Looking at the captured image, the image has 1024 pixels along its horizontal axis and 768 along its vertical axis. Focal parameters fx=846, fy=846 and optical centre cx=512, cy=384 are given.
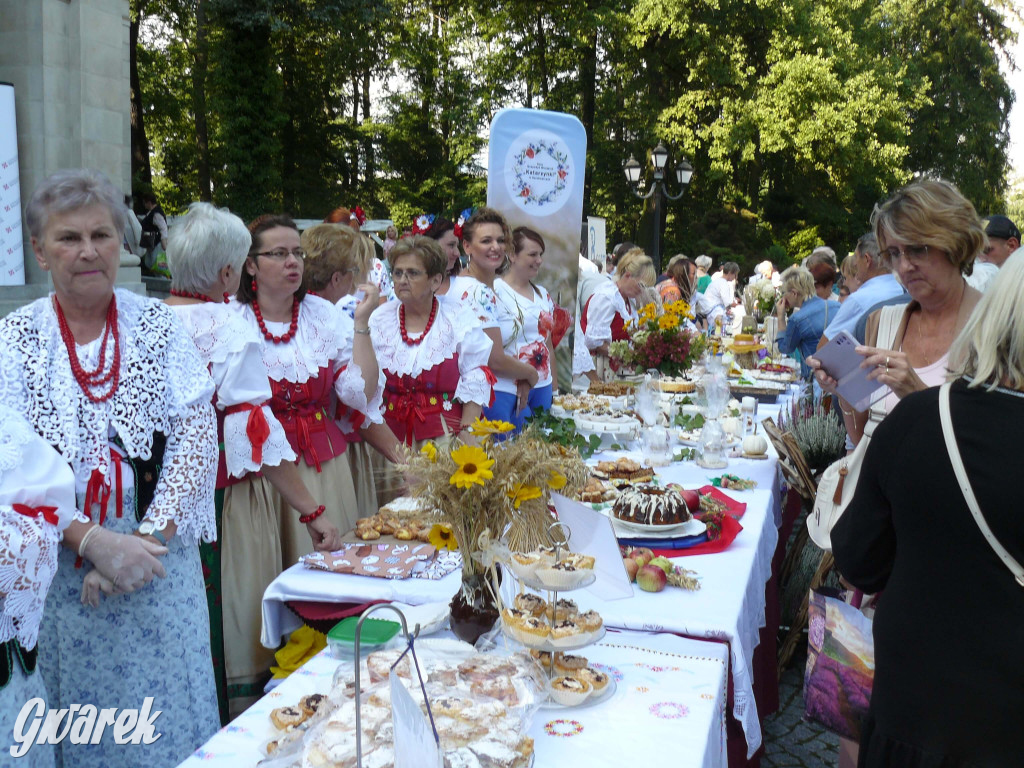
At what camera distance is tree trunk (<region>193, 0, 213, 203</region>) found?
65.5 ft

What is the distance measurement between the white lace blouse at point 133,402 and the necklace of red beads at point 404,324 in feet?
5.03

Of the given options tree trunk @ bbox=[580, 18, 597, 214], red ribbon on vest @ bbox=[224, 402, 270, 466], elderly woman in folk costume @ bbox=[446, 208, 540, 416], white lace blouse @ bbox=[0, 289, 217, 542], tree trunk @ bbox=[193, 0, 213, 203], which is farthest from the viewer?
tree trunk @ bbox=[580, 18, 597, 214]

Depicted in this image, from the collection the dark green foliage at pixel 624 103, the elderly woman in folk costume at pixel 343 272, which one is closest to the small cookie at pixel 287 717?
the elderly woman in folk costume at pixel 343 272

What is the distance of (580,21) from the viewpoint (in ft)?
65.7

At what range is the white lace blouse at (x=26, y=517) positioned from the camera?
1.51 m

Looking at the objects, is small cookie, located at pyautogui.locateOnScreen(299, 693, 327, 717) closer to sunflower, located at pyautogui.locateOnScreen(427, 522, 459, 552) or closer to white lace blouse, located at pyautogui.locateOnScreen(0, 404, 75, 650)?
sunflower, located at pyautogui.locateOnScreen(427, 522, 459, 552)

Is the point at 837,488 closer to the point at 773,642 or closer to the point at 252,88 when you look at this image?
the point at 773,642

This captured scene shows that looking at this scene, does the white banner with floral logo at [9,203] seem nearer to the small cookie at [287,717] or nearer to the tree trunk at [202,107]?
the small cookie at [287,717]

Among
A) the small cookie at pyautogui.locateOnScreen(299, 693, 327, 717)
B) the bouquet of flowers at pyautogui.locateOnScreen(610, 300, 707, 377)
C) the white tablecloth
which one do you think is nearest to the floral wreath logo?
the bouquet of flowers at pyautogui.locateOnScreen(610, 300, 707, 377)

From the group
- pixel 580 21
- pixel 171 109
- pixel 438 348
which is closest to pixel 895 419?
pixel 438 348

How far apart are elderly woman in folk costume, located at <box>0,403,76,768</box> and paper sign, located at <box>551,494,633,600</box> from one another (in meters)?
0.97

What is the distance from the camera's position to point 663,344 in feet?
17.2

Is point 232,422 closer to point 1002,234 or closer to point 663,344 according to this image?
point 663,344

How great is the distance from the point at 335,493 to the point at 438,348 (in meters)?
0.85
